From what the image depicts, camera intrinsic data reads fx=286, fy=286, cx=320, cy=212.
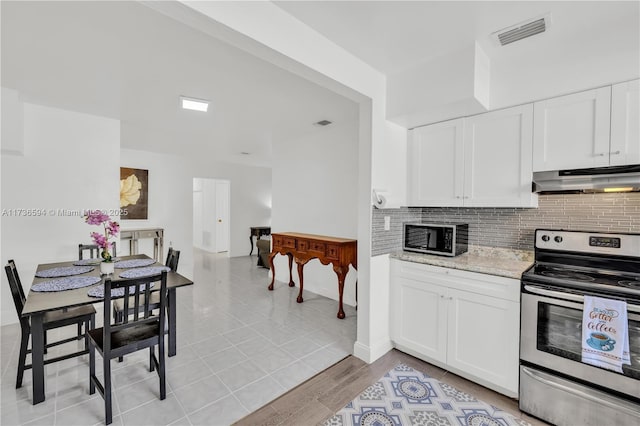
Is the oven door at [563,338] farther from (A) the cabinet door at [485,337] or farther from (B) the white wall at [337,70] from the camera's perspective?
(B) the white wall at [337,70]

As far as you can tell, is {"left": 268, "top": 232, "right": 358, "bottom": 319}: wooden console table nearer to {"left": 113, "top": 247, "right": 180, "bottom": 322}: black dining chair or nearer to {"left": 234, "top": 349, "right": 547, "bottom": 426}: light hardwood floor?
{"left": 234, "top": 349, "right": 547, "bottom": 426}: light hardwood floor

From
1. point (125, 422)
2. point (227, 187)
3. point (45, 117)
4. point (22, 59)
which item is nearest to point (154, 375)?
point (125, 422)

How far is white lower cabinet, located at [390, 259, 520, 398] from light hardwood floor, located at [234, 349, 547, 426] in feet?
0.26

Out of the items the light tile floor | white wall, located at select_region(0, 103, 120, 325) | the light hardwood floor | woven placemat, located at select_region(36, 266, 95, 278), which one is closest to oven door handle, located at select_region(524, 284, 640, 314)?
the light hardwood floor

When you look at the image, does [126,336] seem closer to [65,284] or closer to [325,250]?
[65,284]

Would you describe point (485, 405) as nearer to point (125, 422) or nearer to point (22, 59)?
point (125, 422)

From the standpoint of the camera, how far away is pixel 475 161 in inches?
98.9

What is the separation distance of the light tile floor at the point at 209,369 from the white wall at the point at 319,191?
70 centimetres

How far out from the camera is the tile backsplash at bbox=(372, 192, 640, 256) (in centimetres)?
210

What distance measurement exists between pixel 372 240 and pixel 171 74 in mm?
2398

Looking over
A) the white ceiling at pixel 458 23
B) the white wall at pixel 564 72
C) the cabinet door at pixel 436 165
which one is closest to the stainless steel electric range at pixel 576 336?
the cabinet door at pixel 436 165

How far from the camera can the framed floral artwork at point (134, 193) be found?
5.57 meters

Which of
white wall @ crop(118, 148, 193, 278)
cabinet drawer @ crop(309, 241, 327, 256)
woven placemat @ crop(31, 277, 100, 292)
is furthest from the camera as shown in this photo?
white wall @ crop(118, 148, 193, 278)

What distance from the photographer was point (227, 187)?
7863 millimetres
